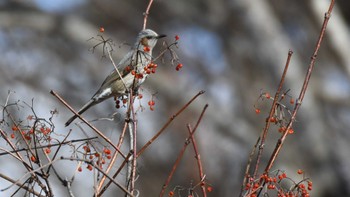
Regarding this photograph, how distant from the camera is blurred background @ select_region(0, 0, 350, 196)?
10938 millimetres

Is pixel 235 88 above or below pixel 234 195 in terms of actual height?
above

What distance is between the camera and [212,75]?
14422 mm

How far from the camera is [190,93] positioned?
40.9 feet

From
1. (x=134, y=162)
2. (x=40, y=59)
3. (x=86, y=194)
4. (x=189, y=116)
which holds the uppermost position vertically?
(x=40, y=59)

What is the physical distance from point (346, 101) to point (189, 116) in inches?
151

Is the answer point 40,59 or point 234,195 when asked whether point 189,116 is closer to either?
point 234,195

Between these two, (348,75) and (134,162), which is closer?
(134,162)

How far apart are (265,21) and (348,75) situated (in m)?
1.51

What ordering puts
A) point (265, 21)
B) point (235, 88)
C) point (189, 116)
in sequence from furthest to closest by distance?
point (189, 116)
point (235, 88)
point (265, 21)

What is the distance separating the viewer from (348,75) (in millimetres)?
10414

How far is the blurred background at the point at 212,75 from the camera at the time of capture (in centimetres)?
1094

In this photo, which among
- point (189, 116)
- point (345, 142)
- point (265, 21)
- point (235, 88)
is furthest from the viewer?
point (189, 116)

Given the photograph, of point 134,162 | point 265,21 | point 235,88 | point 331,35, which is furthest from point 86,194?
point 134,162

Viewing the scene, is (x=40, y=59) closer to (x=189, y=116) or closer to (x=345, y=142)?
(x=189, y=116)
